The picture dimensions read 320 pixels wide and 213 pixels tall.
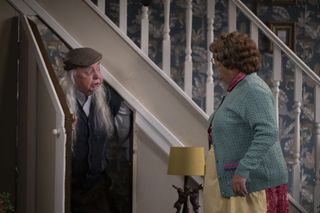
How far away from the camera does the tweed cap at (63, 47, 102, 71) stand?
11.3 ft

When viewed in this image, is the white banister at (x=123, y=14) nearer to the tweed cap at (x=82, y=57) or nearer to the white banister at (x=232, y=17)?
the tweed cap at (x=82, y=57)

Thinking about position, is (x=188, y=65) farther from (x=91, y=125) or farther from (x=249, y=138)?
(x=249, y=138)

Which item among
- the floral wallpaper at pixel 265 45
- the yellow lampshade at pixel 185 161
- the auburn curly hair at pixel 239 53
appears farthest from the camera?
the floral wallpaper at pixel 265 45

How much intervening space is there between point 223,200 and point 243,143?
252 millimetres

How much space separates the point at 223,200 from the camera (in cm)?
245

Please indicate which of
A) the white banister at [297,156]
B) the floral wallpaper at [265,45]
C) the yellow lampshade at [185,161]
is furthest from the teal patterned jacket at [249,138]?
the floral wallpaper at [265,45]

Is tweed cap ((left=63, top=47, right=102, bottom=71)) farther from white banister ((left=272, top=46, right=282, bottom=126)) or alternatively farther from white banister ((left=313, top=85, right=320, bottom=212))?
white banister ((left=313, top=85, right=320, bottom=212))

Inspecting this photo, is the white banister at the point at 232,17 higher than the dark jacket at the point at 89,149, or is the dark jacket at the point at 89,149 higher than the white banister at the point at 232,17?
the white banister at the point at 232,17

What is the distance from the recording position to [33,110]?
3.07 m

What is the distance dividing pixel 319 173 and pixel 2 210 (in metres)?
1.91

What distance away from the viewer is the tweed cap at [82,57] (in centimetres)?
346

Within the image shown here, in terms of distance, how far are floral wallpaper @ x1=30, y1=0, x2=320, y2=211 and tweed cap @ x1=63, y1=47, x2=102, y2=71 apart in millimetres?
1132

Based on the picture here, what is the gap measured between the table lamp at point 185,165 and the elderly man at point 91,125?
47cm

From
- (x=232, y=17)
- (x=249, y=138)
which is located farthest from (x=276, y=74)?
(x=249, y=138)
